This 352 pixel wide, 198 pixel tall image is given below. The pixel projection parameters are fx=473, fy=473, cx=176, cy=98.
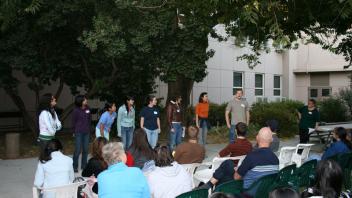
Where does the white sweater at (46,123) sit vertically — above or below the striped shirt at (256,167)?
above

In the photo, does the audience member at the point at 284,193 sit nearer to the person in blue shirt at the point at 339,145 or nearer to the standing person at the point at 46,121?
the person in blue shirt at the point at 339,145

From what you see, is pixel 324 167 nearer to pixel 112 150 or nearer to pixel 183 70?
Answer: pixel 112 150

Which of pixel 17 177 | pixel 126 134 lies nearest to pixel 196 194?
pixel 17 177

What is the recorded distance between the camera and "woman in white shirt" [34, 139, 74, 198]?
5727 millimetres

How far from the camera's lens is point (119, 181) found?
14.1 ft

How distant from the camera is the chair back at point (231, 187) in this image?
4.51m

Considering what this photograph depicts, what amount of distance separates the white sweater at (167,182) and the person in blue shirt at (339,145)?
114 inches

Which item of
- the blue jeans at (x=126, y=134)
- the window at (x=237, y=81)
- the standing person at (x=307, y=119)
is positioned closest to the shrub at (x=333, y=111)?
the window at (x=237, y=81)

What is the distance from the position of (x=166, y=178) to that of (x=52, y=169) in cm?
156

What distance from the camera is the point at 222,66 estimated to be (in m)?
28.3

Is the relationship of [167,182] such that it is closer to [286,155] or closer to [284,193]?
[284,193]

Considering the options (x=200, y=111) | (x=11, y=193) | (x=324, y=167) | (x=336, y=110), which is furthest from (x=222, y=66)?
(x=324, y=167)

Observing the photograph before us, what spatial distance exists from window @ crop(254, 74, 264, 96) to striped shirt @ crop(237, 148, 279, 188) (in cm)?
2663

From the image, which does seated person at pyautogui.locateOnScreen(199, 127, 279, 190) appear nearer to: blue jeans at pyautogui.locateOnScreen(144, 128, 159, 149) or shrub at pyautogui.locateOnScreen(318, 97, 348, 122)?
blue jeans at pyautogui.locateOnScreen(144, 128, 159, 149)
